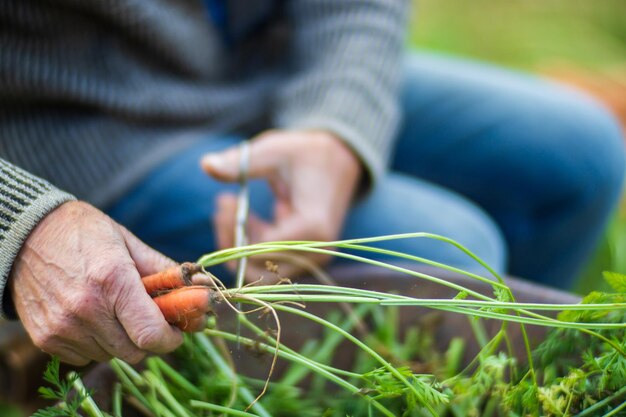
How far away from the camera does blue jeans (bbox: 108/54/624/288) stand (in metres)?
0.97

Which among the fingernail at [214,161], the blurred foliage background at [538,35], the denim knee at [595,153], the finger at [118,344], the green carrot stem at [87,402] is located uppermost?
the blurred foliage background at [538,35]

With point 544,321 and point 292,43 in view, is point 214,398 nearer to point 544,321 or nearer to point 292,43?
point 544,321

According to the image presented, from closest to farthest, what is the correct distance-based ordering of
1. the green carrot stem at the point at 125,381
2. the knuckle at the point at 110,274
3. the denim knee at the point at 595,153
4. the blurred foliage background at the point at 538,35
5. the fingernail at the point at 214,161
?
1. the knuckle at the point at 110,274
2. the green carrot stem at the point at 125,381
3. the fingernail at the point at 214,161
4. the denim knee at the point at 595,153
5. the blurred foliage background at the point at 538,35

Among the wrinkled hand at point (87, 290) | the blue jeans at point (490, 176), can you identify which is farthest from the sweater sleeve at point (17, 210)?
the blue jeans at point (490, 176)

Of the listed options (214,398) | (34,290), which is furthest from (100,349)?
(214,398)

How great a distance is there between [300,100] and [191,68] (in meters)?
0.17

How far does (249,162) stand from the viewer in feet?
2.78

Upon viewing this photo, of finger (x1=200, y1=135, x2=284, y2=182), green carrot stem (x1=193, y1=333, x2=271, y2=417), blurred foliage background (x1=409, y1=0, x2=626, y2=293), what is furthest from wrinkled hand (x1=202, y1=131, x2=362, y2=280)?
blurred foliage background (x1=409, y1=0, x2=626, y2=293)

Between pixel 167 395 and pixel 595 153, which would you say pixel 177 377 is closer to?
pixel 167 395

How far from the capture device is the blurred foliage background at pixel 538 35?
249 cm

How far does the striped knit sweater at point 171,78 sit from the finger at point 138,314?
34 cm

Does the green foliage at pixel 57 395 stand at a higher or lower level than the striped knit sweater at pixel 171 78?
lower

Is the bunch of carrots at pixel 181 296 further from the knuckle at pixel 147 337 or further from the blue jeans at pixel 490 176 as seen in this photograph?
the blue jeans at pixel 490 176

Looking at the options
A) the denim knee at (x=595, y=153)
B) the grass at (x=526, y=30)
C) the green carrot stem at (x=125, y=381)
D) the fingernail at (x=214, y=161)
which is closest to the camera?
the green carrot stem at (x=125, y=381)
